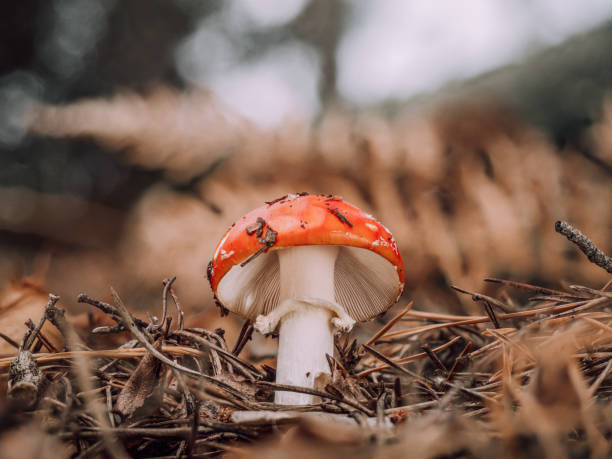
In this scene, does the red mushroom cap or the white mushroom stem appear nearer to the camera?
the red mushroom cap

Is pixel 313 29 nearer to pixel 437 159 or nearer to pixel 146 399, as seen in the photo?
pixel 437 159

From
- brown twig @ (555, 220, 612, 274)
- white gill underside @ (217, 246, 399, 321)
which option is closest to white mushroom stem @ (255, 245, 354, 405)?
white gill underside @ (217, 246, 399, 321)

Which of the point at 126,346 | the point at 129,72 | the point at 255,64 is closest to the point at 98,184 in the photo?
the point at 129,72

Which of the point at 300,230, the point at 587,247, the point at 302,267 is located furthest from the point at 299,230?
the point at 587,247

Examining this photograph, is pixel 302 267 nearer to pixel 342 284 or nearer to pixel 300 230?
pixel 300 230

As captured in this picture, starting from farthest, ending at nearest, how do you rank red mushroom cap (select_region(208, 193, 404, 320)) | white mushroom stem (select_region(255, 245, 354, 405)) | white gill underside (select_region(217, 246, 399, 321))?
1. white gill underside (select_region(217, 246, 399, 321))
2. white mushroom stem (select_region(255, 245, 354, 405))
3. red mushroom cap (select_region(208, 193, 404, 320))

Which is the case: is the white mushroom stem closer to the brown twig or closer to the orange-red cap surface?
the orange-red cap surface

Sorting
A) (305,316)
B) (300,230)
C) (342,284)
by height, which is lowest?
(305,316)

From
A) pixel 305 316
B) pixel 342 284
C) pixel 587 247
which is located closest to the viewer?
pixel 587 247
